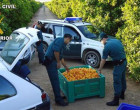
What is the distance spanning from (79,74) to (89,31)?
3.69 meters

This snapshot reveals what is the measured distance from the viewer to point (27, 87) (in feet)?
12.2

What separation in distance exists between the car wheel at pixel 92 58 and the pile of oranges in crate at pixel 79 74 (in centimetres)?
265

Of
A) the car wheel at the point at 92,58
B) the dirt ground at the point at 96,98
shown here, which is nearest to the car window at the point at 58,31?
the car wheel at the point at 92,58

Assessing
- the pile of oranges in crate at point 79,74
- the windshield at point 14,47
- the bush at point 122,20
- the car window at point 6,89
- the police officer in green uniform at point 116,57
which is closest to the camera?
the car window at point 6,89

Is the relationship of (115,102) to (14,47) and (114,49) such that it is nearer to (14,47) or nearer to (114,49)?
(114,49)

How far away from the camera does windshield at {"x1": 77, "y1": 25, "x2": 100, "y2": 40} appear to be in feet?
31.1

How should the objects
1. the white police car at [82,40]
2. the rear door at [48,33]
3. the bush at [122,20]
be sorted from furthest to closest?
1. the rear door at [48,33]
2. the white police car at [82,40]
3. the bush at [122,20]

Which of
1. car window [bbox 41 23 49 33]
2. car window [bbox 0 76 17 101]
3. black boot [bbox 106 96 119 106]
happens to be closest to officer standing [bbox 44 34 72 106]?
black boot [bbox 106 96 119 106]

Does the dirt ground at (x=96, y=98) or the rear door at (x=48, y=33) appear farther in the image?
the rear door at (x=48, y=33)

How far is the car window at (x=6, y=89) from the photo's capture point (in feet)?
11.4

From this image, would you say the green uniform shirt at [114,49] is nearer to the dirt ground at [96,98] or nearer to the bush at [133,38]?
the dirt ground at [96,98]

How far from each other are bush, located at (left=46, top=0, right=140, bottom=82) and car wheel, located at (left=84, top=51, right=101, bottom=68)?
1.29 meters

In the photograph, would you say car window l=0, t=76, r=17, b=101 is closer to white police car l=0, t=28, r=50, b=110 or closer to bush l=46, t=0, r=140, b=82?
white police car l=0, t=28, r=50, b=110

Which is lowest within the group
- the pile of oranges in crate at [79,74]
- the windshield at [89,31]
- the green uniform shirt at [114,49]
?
the pile of oranges in crate at [79,74]
